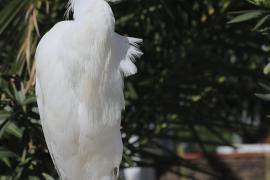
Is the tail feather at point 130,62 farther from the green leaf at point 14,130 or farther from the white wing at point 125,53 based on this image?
the green leaf at point 14,130

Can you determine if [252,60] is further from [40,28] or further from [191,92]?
[40,28]

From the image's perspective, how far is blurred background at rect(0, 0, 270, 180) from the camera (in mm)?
2500

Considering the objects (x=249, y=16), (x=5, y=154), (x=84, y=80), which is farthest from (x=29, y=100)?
(x=249, y=16)

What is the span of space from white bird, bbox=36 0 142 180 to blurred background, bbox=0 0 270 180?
0.48 meters

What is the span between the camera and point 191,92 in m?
3.11

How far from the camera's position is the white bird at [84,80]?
189 cm

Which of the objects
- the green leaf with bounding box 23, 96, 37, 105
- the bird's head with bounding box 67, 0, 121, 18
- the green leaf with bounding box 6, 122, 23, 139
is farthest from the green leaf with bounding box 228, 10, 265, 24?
the green leaf with bounding box 6, 122, 23, 139

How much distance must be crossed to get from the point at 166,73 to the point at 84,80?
1202 millimetres

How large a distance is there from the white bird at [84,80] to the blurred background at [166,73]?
0.48 meters

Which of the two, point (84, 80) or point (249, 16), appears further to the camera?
point (249, 16)

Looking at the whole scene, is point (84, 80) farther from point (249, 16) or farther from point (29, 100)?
point (249, 16)

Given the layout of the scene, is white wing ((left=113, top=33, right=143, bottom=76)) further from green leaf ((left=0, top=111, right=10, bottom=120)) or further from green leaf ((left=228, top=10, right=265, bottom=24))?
green leaf ((left=0, top=111, right=10, bottom=120))

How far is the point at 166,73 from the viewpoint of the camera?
3.09 meters

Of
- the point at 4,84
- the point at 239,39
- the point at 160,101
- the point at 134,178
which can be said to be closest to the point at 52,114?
the point at 4,84
